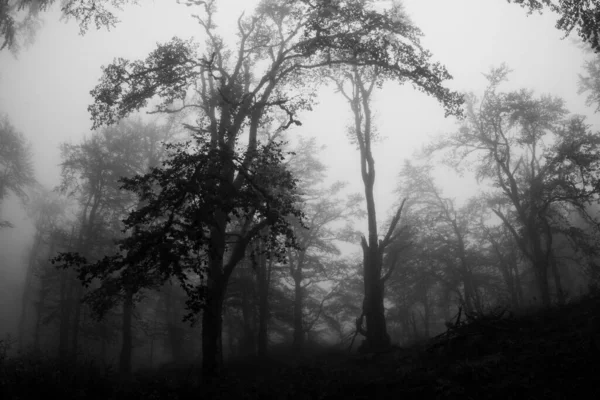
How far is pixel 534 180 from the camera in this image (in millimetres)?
17672

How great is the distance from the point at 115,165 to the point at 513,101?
77.7 ft

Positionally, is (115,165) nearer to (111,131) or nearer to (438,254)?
(111,131)

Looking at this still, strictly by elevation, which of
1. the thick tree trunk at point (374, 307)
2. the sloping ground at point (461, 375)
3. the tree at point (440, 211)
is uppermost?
the tree at point (440, 211)

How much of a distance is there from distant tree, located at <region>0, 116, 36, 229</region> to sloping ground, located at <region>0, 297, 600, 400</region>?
2349 cm

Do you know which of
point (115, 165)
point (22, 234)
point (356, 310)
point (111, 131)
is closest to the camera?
point (115, 165)

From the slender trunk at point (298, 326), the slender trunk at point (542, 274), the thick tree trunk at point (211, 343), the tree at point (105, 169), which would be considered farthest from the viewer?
the slender trunk at point (298, 326)

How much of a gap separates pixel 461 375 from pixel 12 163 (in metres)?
32.9

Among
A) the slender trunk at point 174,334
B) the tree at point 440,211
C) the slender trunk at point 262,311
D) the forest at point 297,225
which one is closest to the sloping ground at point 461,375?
the forest at point 297,225

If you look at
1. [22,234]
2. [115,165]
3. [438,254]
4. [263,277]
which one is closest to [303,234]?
[263,277]

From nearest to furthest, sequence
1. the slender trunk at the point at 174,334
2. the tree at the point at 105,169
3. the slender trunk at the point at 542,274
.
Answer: the slender trunk at the point at 542,274
the tree at the point at 105,169
the slender trunk at the point at 174,334

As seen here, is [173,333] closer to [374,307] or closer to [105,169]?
[105,169]

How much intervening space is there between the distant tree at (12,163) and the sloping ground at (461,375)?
23.5m

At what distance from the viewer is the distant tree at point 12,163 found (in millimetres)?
25344

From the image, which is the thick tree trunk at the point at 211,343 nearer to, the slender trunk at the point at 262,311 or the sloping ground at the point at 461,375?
the sloping ground at the point at 461,375
